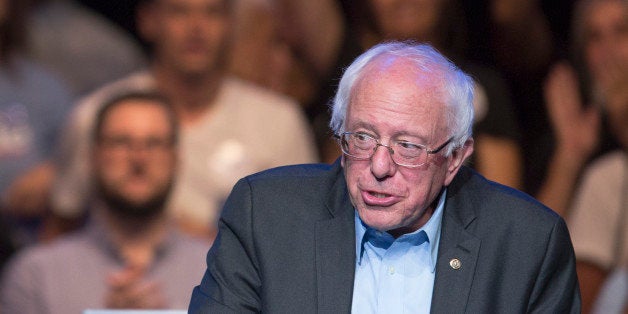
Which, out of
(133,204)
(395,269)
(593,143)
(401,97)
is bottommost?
(133,204)

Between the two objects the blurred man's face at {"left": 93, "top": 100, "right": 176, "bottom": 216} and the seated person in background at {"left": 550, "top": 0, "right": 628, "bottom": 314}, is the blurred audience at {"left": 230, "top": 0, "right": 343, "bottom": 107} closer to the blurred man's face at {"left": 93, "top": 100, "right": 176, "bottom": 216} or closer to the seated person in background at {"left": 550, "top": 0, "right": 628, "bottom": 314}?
the blurred man's face at {"left": 93, "top": 100, "right": 176, "bottom": 216}

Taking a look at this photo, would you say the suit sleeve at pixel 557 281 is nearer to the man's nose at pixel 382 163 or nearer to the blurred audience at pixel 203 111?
the man's nose at pixel 382 163

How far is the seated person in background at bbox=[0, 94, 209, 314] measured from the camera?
4.29 metres

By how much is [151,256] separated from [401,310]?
2.54 m

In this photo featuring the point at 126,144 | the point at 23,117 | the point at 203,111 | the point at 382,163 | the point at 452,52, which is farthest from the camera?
the point at 452,52

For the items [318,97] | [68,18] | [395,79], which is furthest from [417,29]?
[395,79]

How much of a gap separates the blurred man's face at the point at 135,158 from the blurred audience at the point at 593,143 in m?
1.98

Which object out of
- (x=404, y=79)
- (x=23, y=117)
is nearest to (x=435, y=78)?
(x=404, y=79)

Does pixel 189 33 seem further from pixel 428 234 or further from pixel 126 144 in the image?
pixel 428 234

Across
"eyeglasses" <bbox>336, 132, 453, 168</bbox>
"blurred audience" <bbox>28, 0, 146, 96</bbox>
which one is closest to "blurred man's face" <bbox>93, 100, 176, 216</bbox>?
"blurred audience" <bbox>28, 0, 146, 96</bbox>

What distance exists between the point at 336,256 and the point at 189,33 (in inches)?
103

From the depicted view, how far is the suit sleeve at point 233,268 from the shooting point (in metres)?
2.03

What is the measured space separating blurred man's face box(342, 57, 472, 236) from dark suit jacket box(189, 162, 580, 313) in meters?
0.13

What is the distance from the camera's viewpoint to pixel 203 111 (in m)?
4.47
